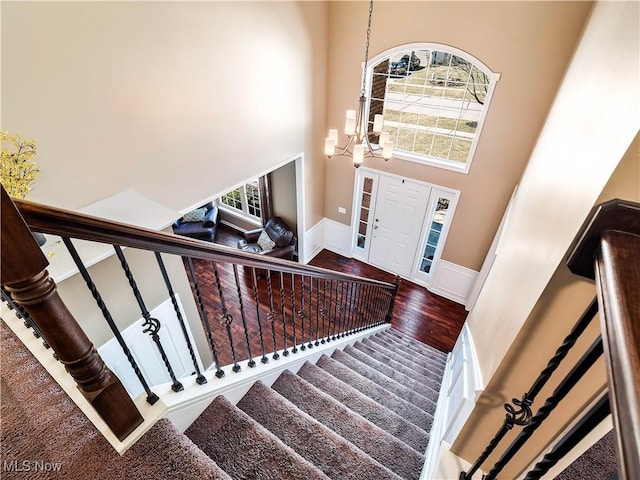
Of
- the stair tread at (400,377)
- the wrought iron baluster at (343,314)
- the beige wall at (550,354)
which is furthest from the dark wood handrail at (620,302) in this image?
the stair tread at (400,377)

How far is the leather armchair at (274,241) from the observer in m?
5.63

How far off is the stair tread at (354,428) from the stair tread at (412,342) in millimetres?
2573

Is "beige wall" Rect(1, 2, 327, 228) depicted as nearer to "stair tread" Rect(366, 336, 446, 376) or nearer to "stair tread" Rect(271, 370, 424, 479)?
"stair tread" Rect(271, 370, 424, 479)

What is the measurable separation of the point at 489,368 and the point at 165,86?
123 inches

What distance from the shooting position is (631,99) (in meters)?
0.86

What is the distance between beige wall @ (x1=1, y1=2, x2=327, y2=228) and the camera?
2066mm

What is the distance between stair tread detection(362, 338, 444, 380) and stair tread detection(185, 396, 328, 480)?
7.99 ft

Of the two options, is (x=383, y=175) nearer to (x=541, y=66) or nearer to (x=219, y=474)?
(x=541, y=66)

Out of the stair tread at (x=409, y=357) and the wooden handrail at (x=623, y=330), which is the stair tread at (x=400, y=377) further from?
the wooden handrail at (x=623, y=330)

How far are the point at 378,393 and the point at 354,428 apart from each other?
2.36 ft

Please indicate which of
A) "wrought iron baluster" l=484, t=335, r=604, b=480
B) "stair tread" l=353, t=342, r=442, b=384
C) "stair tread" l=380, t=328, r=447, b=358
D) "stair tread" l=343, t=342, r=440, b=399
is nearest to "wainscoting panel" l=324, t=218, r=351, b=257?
"stair tread" l=380, t=328, r=447, b=358

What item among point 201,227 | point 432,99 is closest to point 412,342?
point 432,99

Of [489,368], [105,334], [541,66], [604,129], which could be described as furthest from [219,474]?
[541,66]

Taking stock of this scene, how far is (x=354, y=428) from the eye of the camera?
74.5 inches
